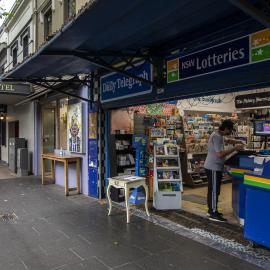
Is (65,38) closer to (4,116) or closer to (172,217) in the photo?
(172,217)

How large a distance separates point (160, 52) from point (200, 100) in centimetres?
465

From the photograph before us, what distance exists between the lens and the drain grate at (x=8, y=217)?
5.61m

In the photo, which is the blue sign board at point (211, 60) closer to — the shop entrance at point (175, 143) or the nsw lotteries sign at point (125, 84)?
the nsw lotteries sign at point (125, 84)

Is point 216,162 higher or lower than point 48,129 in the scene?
lower

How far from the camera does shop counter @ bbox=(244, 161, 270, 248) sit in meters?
3.81

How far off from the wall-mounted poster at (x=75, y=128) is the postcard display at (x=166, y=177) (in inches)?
91.0

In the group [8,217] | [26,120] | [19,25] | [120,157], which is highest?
[19,25]

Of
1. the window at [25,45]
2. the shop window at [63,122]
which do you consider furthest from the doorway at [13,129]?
the shop window at [63,122]

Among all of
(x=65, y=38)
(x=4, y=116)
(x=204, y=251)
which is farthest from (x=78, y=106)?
(x=4, y=116)

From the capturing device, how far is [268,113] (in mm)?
9898

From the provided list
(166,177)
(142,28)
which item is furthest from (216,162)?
(142,28)

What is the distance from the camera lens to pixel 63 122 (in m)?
9.20

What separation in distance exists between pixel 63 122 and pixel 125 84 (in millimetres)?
3653

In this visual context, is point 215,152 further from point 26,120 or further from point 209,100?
point 26,120
